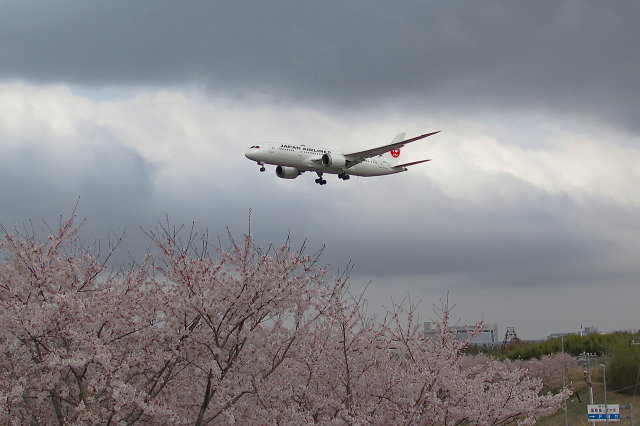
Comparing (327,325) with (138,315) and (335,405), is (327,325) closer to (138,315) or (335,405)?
(335,405)


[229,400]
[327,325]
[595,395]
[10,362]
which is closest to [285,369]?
[327,325]

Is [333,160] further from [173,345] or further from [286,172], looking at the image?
[173,345]

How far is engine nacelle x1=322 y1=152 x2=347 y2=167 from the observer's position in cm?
6969

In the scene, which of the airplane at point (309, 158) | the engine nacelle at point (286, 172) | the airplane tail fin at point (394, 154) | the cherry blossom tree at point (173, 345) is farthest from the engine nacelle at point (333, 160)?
the cherry blossom tree at point (173, 345)

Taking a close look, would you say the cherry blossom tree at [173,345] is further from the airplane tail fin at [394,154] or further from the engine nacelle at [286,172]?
the airplane tail fin at [394,154]

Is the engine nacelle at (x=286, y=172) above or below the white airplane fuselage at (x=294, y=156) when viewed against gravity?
below

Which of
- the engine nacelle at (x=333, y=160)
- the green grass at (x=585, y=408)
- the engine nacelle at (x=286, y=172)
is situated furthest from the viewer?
the engine nacelle at (x=286, y=172)

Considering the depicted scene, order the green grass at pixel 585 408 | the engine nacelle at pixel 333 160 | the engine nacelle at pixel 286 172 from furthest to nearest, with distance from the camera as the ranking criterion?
the engine nacelle at pixel 286 172 < the engine nacelle at pixel 333 160 < the green grass at pixel 585 408

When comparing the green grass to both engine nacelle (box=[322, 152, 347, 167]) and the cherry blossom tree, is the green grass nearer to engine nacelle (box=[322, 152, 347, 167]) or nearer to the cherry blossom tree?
engine nacelle (box=[322, 152, 347, 167])

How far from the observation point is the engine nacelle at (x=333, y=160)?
229 ft

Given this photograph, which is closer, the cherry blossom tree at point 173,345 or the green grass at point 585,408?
the cherry blossom tree at point 173,345

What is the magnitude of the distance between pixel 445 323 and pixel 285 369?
5336mm

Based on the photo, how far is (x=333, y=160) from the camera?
7012cm

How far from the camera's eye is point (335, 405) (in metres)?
20.0
